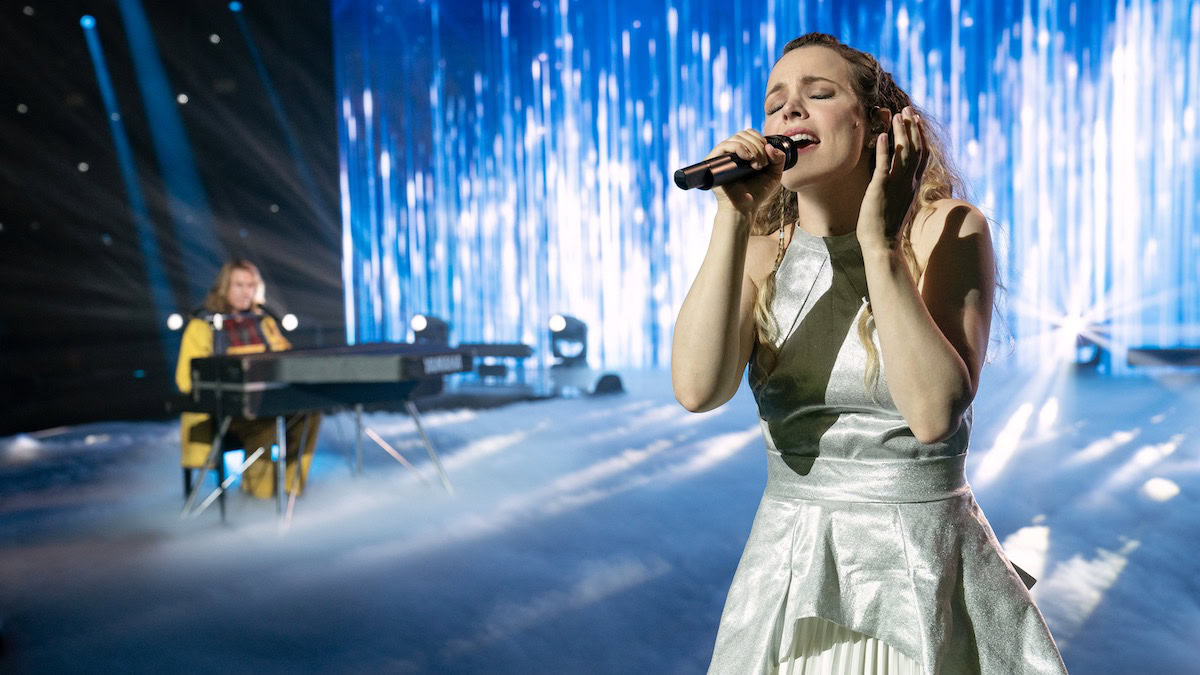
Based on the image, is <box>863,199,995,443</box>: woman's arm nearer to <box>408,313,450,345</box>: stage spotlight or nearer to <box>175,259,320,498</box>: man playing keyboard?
→ <box>175,259,320,498</box>: man playing keyboard

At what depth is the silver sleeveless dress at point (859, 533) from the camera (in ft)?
2.82

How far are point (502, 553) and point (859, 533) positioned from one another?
6.95 feet

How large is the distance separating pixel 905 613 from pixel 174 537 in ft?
9.54

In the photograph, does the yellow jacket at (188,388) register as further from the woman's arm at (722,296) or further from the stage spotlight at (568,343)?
the stage spotlight at (568,343)

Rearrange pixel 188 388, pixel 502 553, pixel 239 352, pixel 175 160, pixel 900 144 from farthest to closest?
1. pixel 175 160
2. pixel 239 352
3. pixel 188 388
4. pixel 502 553
5. pixel 900 144

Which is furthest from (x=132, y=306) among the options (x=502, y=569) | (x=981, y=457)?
(x=981, y=457)

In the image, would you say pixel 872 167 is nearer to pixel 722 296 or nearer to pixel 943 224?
pixel 943 224

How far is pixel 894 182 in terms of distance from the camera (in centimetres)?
76

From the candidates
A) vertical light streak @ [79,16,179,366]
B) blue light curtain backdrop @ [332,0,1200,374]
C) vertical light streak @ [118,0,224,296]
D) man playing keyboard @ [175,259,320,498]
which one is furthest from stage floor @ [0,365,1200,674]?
blue light curtain backdrop @ [332,0,1200,374]

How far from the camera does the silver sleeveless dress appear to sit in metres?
0.86

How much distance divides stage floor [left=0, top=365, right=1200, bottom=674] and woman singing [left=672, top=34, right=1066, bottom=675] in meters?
1.23

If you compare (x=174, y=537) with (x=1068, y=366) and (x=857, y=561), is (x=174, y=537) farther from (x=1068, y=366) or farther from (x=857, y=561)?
(x=1068, y=366)

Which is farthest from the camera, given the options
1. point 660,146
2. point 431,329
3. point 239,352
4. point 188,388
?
point 660,146

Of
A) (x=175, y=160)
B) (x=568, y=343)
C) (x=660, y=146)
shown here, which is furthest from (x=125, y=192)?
(x=660, y=146)
